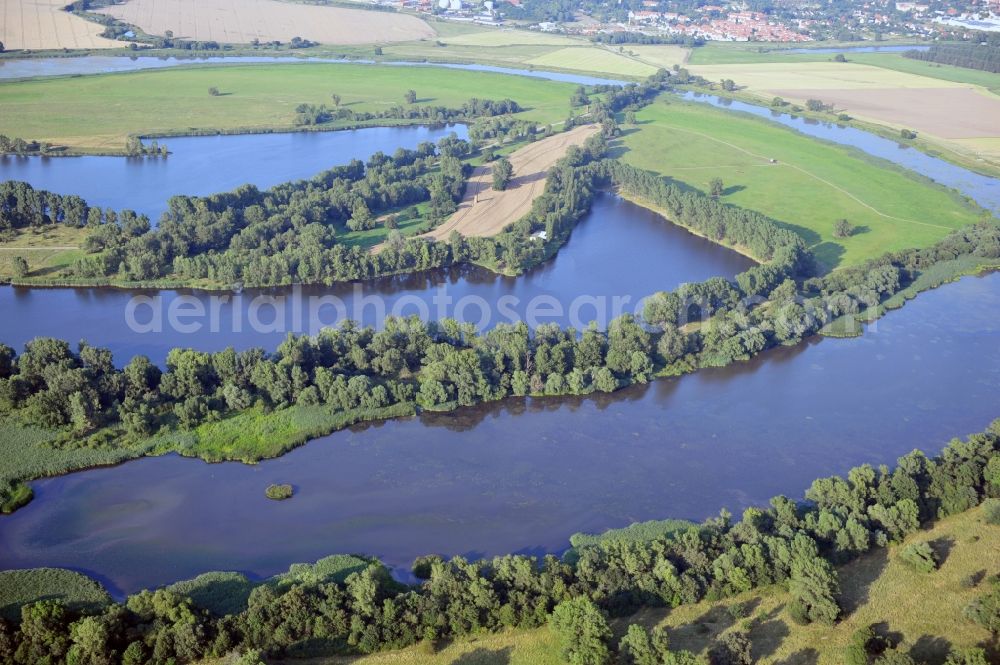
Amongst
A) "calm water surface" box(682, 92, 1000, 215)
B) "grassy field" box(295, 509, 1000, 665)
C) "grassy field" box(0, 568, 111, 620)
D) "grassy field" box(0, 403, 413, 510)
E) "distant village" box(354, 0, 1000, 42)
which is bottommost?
"grassy field" box(0, 568, 111, 620)

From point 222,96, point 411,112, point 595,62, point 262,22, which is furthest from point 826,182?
point 262,22

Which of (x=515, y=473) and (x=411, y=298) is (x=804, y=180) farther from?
(x=515, y=473)

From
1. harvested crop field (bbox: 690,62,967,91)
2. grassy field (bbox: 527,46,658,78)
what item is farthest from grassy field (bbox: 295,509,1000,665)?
grassy field (bbox: 527,46,658,78)

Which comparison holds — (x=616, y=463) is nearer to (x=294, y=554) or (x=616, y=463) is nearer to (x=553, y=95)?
(x=294, y=554)

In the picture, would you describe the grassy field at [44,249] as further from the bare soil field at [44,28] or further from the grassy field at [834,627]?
the bare soil field at [44,28]

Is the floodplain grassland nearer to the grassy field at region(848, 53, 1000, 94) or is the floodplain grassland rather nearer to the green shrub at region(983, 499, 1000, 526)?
the grassy field at region(848, 53, 1000, 94)
